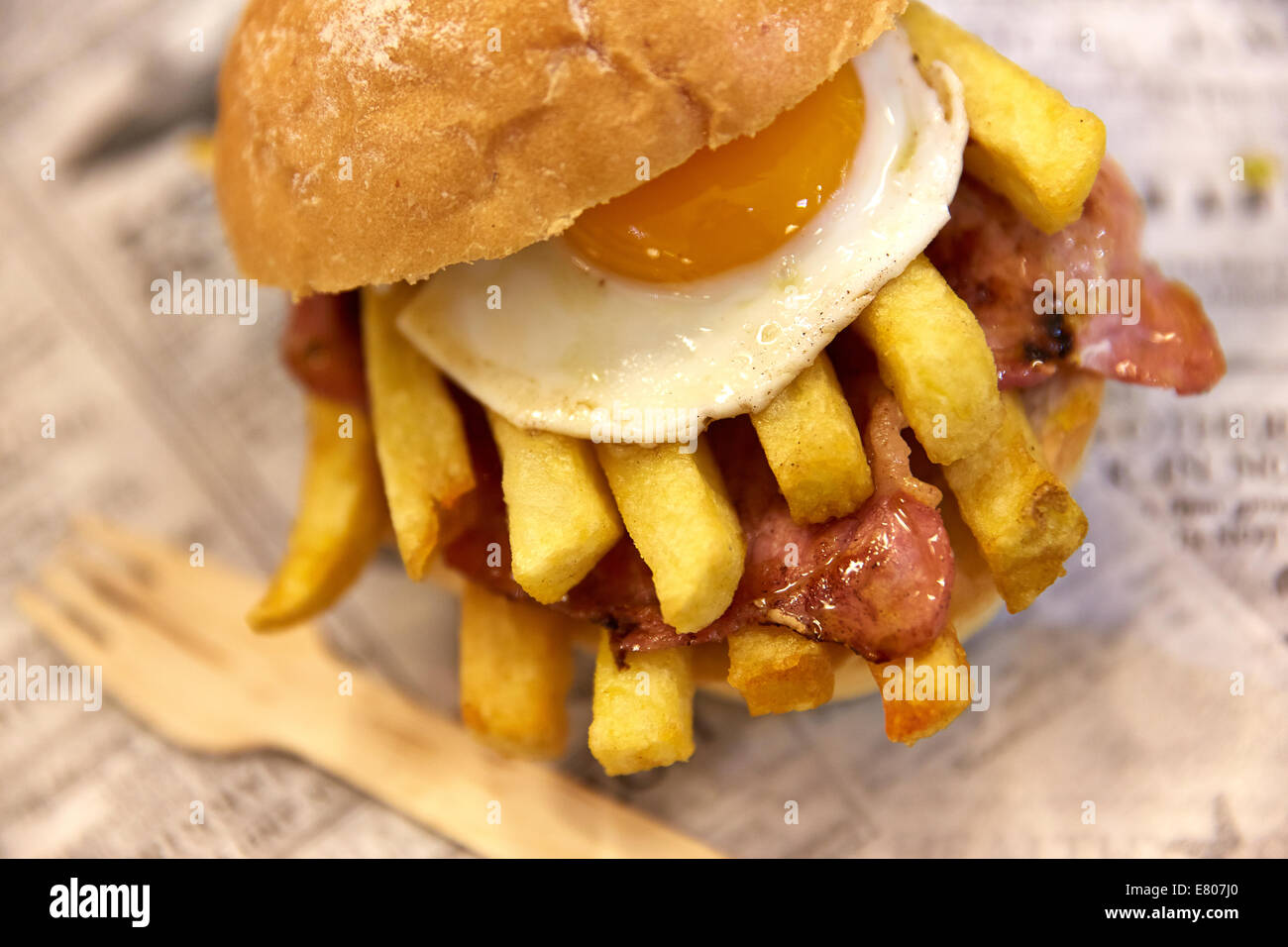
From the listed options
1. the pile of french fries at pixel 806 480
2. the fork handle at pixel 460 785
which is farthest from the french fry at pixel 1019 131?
the fork handle at pixel 460 785

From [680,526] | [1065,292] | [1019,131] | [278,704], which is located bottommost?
[278,704]

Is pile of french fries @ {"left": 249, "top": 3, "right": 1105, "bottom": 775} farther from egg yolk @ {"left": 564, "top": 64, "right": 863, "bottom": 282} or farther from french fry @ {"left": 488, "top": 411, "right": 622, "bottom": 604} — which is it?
egg yolk @ {"left": 564, "top": 64, "right": 863, "bottom": 282}

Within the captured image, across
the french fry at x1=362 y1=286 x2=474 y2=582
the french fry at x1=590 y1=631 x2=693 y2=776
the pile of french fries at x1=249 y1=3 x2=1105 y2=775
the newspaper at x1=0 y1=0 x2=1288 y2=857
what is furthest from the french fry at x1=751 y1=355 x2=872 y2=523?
the newspaper at x1=0 y1=0 x2=1288 y2=857

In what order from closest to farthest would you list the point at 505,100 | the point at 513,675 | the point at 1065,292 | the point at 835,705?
the point at 505,100
the point at 1065,292
the point at 513,675
the point at 835,705

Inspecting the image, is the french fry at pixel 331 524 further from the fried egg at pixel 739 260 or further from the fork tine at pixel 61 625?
the fork tine at pixel 61 625

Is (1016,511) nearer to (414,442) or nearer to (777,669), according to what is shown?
(777,669)

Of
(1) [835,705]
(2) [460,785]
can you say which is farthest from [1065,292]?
(2) [460,785]

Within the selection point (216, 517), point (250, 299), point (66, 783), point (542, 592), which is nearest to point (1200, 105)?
point (542, 592)

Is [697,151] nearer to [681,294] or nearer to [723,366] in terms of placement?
[681,294]
